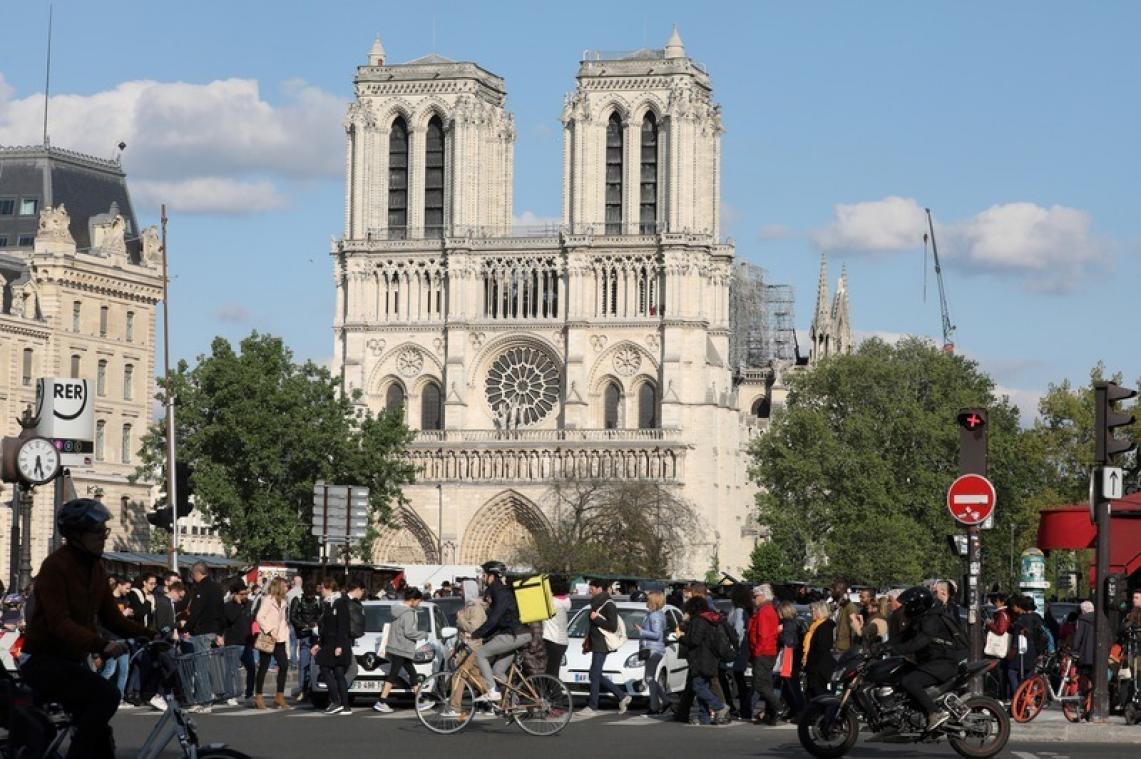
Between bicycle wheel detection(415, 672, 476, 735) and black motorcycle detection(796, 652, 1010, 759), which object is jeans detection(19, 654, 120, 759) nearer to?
black motorcycle detection(796, 652, 1010, 759)

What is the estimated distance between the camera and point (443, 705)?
22969mm

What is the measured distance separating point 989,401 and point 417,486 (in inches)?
917

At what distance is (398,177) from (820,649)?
267 feet

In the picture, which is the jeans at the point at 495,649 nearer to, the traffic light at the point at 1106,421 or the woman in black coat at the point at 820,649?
the woman in black coat at the point at 820,649

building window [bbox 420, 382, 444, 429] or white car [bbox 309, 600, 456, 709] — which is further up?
building window [bbox 420, 382, 444, 429]

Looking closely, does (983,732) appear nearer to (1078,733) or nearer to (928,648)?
(928,648)

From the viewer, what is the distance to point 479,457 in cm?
10156

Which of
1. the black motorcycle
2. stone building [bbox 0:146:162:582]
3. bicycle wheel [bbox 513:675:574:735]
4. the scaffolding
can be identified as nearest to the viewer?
the black motorcycle

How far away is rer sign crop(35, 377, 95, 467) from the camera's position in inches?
1079

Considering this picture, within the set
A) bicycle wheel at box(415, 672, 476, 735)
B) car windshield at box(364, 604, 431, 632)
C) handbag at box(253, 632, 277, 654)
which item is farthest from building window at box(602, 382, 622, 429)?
bicycle wheel at box(415, 672, 476, 735)

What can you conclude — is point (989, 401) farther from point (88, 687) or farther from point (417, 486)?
point (88, 687)

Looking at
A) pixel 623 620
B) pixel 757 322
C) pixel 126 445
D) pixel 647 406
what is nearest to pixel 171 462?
pixel 623 620

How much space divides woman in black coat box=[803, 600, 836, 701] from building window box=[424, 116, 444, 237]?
79.9 m

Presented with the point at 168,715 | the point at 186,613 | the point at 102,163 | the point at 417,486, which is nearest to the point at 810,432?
the point at 417,486
